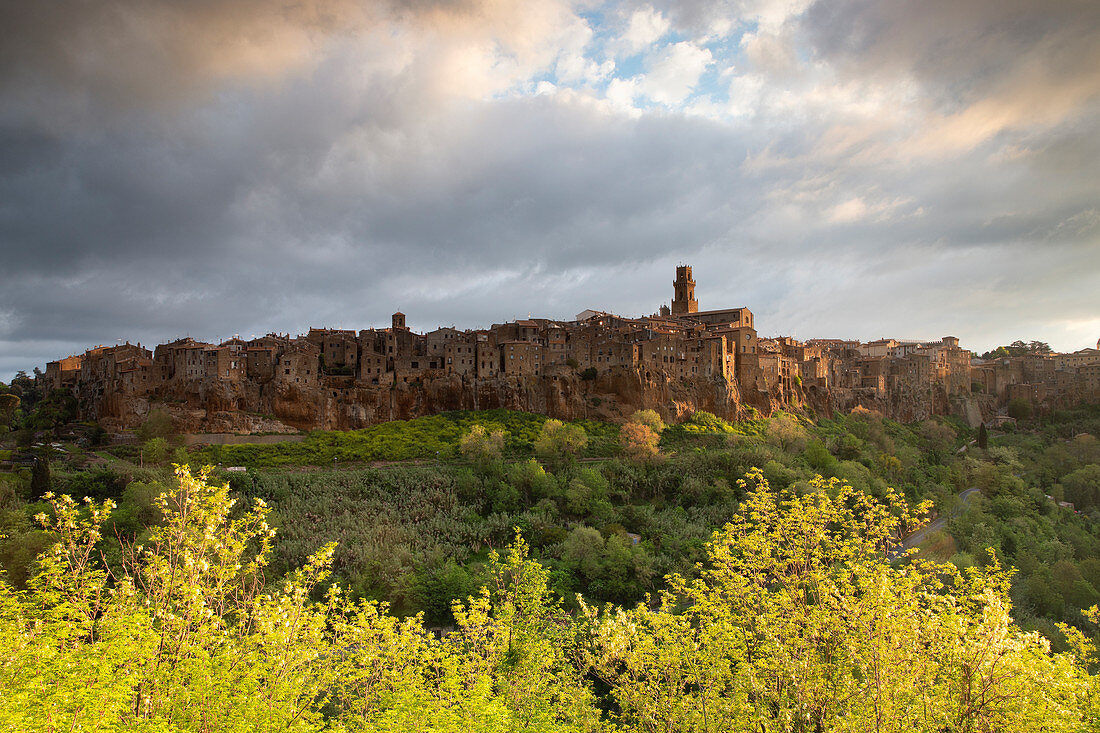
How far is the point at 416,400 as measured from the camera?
2367 inches

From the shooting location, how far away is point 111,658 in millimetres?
10227

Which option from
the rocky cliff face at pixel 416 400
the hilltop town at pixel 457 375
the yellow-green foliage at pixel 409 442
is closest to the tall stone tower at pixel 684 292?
the hilltop town at pixel 457 375

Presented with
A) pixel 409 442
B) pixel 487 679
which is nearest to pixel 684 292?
pixel 409 442

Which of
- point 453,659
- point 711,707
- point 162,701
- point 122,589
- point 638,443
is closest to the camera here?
point 162,701

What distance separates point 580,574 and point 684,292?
72.3 m

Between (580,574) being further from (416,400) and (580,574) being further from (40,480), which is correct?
(40,480)

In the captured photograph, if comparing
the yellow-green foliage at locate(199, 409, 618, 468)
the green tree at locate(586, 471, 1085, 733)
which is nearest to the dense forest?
the green tree at locate(586, 471, 1085, 733)

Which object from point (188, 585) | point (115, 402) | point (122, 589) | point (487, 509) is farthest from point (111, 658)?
point (115, 402)

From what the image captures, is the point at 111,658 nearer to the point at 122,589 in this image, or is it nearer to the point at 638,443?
Answer: the point at 122,589

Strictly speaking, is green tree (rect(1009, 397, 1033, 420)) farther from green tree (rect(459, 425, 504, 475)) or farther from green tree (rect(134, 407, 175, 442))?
green tree (rect(134, 407, 175, 442))

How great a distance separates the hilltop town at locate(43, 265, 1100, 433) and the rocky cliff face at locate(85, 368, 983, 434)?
0.11 meters

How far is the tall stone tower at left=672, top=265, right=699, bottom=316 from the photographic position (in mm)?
100125

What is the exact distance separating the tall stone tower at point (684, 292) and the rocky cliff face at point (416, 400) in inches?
1274

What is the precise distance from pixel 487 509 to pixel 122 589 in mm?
35844
